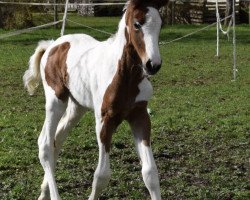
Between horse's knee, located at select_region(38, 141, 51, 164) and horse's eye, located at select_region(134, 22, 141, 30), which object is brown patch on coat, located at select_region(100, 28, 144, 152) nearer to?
horse's eye, located at select_region(134, 22, 141, 30)

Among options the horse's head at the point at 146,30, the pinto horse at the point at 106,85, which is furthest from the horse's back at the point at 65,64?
the horse's head at the point at 146,30

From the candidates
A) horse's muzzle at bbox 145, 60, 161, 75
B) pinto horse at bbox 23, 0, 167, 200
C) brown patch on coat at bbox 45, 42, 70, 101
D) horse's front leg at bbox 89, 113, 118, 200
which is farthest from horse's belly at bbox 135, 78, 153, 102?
brown patch on coat at bbox 45, 42, 70, 101

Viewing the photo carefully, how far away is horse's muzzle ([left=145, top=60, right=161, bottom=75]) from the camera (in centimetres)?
454

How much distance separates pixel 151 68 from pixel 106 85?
67 centimetres

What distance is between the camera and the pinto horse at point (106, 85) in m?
4.76

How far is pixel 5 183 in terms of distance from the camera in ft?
21.8

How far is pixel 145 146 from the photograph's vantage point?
5.12 metres

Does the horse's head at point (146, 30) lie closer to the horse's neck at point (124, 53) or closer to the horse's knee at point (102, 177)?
the horse's neck at point (124, 53)

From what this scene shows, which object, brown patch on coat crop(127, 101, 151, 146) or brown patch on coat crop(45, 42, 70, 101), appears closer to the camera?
brown patch on coat crop(127, 101, 151, 146)

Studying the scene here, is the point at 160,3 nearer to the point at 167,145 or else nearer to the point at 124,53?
the point at 124,53

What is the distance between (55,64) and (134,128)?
4.05 ft

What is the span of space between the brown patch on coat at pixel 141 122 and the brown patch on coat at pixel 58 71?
0.88 meters

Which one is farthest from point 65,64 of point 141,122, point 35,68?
point 141,122

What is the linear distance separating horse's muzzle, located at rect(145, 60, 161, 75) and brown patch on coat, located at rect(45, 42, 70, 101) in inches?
52.0
